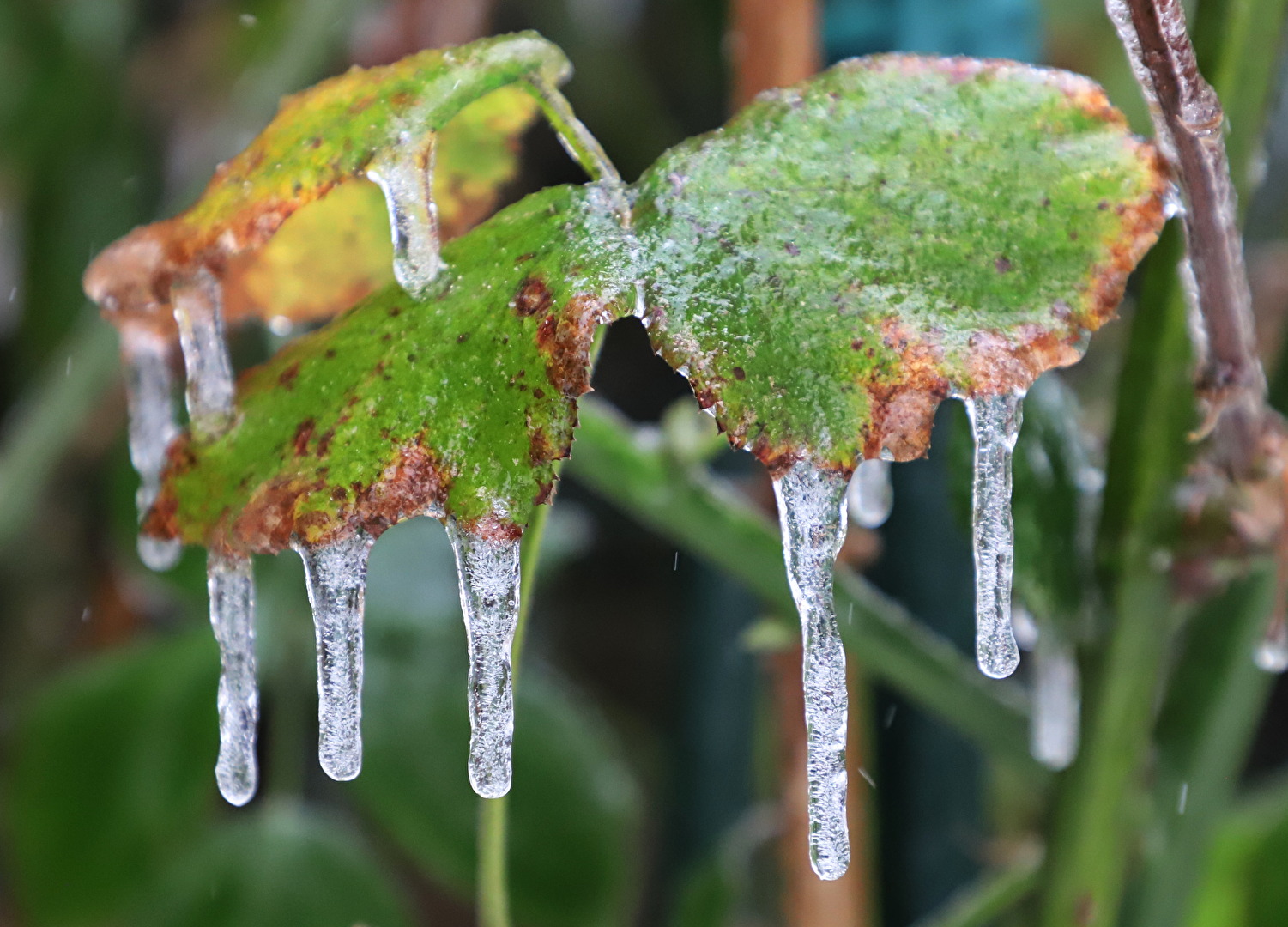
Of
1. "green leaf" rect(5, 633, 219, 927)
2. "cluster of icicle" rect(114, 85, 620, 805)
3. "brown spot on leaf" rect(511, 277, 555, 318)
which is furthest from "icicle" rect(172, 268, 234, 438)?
"green leaf" rect(5, 633, 219, 927)

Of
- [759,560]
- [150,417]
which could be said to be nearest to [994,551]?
[759,560]

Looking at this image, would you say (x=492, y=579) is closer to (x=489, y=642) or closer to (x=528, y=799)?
(x=489, y=642)

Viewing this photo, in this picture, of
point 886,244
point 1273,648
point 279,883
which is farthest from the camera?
point 279,883

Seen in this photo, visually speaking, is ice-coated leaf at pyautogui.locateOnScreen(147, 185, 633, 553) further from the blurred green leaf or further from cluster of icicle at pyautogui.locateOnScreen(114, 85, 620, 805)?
the blurred green leaf

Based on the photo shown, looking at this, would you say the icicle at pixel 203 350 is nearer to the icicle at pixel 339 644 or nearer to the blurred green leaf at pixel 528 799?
the icicle at pixel 339 644

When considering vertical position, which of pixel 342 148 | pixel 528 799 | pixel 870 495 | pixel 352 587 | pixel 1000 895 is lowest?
pixel 528 799

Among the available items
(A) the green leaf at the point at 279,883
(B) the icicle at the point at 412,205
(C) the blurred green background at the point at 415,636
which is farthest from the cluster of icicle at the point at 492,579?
(A) the green leaf at the point at 279,883

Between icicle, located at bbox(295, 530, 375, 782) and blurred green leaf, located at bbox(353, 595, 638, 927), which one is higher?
icicle, located at bbox(295, 530, 375, 782)
